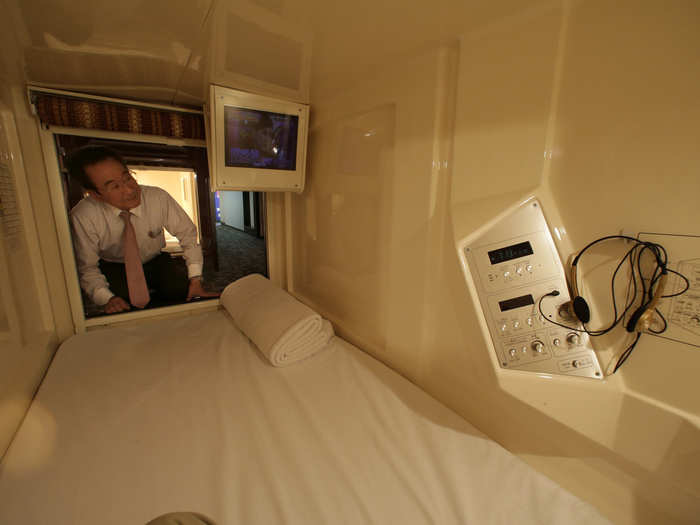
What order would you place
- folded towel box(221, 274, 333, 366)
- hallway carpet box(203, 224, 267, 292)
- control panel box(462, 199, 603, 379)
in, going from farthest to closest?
hallway carpet box(203, 224, 267, 292)
folded towel box(221, 274, 333, 366)
control panel box(462, 199, 603, 379)

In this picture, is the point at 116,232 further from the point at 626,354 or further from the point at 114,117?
the point at 626,354

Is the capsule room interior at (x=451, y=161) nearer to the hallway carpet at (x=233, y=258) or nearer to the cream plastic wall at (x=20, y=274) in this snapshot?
the cream plastic wall at (x=20, y=274)

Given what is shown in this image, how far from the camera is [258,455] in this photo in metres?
0.76

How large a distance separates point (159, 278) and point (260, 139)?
3.35 feet

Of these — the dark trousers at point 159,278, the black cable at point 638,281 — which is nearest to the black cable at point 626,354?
the black cable at point 638,281

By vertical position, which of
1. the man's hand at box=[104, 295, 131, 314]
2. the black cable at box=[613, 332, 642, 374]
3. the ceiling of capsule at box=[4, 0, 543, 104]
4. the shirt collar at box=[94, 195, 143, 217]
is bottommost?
the man's hand at box=[104, 295, 131, 314]

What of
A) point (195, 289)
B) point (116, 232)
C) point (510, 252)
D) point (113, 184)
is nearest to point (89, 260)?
point (116, 232)

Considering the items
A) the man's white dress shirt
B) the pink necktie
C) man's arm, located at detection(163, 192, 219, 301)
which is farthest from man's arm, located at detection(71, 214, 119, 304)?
man's arm, located at detection(163, 192, 219, 301)

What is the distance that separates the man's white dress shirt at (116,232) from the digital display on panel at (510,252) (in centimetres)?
164

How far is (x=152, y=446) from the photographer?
0.78 meters

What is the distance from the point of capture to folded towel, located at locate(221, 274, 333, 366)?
3.82 ft

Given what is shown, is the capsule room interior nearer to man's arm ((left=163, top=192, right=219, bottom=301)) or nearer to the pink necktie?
the pink necktie

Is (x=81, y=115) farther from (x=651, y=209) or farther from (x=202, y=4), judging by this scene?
(x=651, y=209)

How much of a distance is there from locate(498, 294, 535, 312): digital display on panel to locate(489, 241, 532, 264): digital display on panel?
0.34 feet
